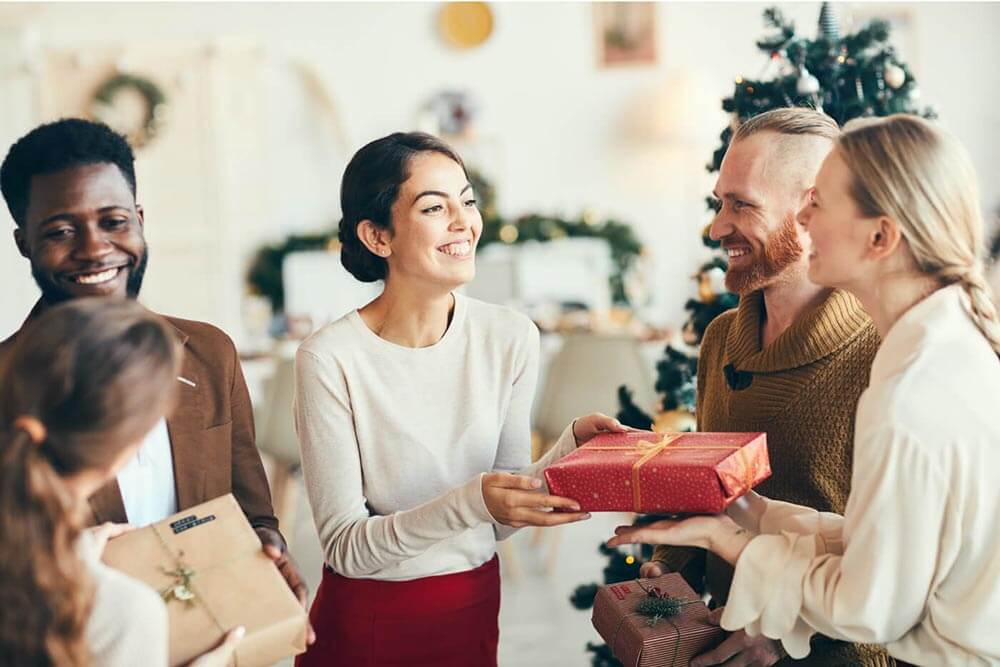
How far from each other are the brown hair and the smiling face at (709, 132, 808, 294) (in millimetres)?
1055

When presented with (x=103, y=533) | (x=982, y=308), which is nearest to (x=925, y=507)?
(x=982, y=308)

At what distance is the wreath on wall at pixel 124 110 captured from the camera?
22.1 feet

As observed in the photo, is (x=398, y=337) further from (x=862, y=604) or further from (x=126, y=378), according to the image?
(x=862, y=604)

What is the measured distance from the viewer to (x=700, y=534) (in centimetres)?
143

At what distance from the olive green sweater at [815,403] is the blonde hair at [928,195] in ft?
1.20

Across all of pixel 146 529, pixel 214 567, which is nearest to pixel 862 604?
pixel 214 567

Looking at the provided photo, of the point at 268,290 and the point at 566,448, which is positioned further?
the point at 268,290

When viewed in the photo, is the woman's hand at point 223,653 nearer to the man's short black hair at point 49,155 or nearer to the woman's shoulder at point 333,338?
the woman's shoulder at point 333,338

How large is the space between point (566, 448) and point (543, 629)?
2069 mm

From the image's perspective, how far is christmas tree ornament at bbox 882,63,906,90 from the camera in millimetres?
2383

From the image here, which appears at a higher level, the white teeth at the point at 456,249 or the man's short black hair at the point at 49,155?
the man's short black hair at the point at 49,155

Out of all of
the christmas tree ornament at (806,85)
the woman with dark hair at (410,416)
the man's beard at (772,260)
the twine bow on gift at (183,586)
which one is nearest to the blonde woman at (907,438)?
the man's beard at (772,260)

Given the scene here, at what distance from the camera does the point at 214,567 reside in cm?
133

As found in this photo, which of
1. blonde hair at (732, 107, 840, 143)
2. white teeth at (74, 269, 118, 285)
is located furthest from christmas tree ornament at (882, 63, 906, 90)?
white teeth at (74, 269, 118, 285)
